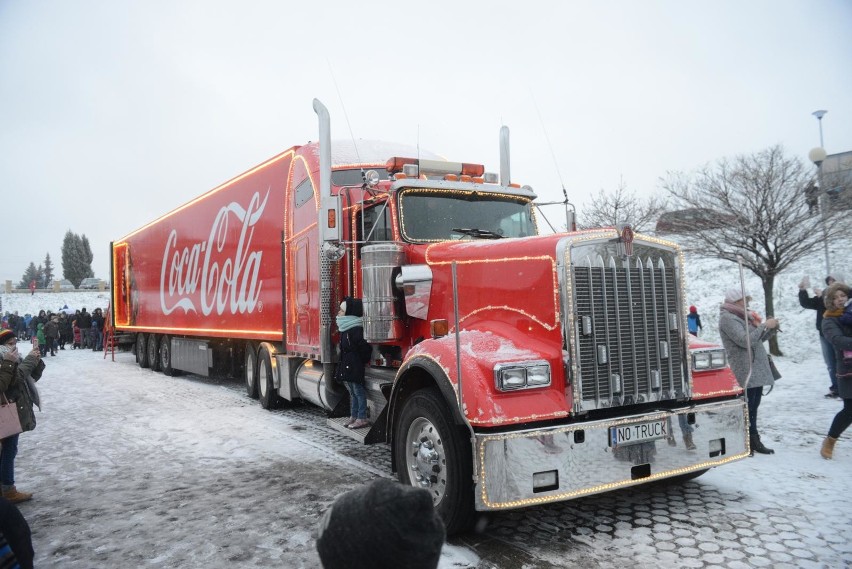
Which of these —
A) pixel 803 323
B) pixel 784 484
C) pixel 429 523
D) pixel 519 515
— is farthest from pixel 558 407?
pixel 803 323

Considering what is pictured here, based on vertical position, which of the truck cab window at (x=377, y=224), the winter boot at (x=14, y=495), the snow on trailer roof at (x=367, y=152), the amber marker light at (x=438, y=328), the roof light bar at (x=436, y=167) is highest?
the snow on trailer roof at (x=367, y=152)

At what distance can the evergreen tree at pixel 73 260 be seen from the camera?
10031 cm

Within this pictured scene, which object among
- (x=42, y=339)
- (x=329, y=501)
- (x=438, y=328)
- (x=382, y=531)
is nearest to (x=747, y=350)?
(x=438, y=328)

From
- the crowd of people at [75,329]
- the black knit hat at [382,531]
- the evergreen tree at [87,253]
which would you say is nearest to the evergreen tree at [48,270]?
the evergreen tree at [87,253]

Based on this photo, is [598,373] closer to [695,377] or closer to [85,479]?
[695,377]

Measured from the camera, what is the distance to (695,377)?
16.7 feet

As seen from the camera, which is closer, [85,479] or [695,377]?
[695,377]

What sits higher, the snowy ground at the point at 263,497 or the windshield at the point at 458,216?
the windshield at the point at 458,216

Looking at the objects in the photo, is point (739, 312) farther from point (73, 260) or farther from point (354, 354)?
point (73, 260)

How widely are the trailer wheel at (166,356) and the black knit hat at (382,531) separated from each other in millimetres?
15557

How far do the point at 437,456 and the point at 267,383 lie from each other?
233 inches

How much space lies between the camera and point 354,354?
650 cm

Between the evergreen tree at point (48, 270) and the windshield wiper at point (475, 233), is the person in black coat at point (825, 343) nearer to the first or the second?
the windshield wiper at point (475, 233)

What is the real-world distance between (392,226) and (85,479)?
3993mm
